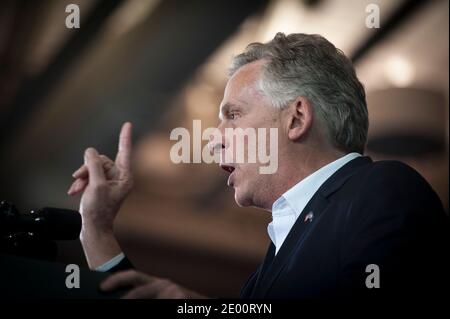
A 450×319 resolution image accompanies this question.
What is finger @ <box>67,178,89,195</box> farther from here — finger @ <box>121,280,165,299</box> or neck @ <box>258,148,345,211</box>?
finger @ <box>121,280,165,299</box>

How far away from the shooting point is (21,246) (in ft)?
2.83

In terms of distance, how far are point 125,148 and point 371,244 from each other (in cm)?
63

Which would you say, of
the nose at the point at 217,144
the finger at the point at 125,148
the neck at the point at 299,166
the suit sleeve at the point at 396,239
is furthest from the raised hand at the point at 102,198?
the suit sleeve at the point at 396,239

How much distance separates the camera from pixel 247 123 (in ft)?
4.41

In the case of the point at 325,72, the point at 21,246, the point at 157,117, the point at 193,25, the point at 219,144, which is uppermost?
the point at 193,25

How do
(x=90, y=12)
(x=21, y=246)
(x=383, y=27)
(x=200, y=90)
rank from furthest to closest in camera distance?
1. (x=200, y=90)
2. (x=383, y=27)
3. (x=90, y=12)
4. (x=21, y=246)

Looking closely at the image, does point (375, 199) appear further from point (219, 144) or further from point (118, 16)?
point (118, 16)

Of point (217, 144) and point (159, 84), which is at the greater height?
point (159, 84)

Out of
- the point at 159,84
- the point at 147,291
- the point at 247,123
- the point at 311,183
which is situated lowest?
the point at 147,291

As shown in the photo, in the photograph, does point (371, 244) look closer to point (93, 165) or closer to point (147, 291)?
point (147, 291)

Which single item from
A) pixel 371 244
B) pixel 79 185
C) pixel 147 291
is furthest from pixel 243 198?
pixel 147 291

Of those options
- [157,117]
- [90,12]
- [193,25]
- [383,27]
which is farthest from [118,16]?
[383,27]

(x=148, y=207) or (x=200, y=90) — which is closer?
(x=200, y=90)

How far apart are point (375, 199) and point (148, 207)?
2.55m
